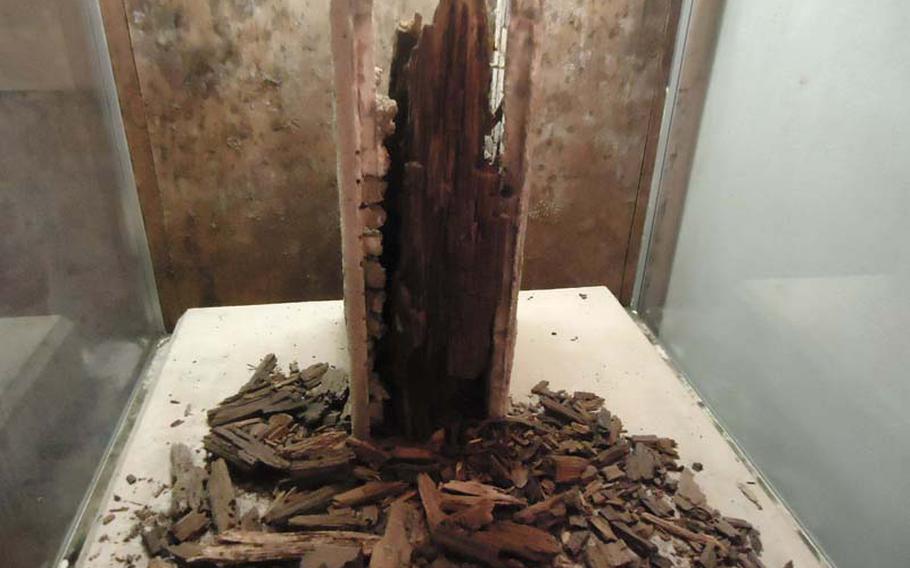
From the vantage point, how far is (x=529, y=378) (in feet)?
6.17

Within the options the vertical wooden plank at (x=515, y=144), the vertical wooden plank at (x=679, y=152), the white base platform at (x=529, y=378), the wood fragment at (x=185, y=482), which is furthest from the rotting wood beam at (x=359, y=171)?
the vertical wooden plank at (x=679, y=152)

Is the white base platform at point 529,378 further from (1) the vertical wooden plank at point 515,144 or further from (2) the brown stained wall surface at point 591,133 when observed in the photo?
(1) the vertical wooden plank at point 515,144

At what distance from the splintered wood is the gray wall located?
27.7 inches

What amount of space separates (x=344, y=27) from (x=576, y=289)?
5.05ft

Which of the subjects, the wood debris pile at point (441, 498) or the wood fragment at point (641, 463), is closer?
the wood debris pile at point (441, 498)

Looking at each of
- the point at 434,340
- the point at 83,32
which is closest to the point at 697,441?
the point at 434,340

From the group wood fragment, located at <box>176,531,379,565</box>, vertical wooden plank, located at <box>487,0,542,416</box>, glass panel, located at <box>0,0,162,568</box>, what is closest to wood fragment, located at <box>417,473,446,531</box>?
wood fragment, located at <box>176,531,379,565</box>

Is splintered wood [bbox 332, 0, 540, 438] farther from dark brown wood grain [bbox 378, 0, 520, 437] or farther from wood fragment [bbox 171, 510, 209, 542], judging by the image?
wood fragment [bbox 171, 510, 209, 542]

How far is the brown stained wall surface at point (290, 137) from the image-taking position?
6.43 ft

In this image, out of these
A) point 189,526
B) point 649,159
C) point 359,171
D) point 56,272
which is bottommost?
point 189,526

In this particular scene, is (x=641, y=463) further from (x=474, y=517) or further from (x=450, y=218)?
(x=450, y=218)

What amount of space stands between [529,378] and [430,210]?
0.72 metres

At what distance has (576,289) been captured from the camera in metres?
2.43

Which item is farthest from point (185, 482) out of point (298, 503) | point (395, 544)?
point (395, 544)
